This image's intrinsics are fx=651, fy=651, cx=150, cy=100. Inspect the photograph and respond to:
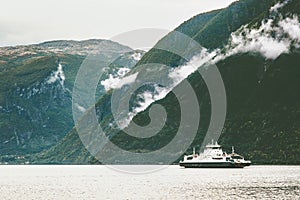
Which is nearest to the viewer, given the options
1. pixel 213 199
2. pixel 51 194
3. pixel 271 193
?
pixel 213 199

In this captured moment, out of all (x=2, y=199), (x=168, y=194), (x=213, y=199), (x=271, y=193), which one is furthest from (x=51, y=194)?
(x=271, y=193)

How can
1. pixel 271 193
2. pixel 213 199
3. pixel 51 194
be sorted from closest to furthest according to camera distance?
pixel 213 199, pixel 271 193, pixel 51 194

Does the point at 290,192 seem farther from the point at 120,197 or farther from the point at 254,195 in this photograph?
the point at 120,197

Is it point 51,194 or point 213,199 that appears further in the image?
point 51,194

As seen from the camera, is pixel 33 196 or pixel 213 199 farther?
pixel 33 196

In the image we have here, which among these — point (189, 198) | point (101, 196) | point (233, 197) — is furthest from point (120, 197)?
point (233, 197)

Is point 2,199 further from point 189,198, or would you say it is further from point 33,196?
point 189,198

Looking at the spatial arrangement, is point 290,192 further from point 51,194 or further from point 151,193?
point 51,194

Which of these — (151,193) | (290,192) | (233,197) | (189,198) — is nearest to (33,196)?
(151,193)
